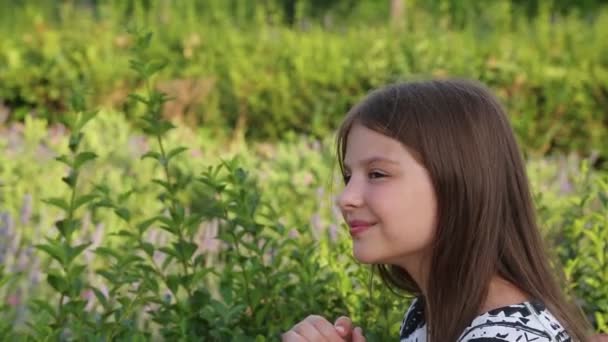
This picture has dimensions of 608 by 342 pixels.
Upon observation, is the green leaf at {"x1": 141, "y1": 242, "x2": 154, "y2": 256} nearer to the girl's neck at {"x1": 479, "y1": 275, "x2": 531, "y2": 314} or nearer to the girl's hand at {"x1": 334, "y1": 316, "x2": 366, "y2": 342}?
the girl's hand at {"x1": 334, "y1": 316, "x2": 366, "y2": 342}

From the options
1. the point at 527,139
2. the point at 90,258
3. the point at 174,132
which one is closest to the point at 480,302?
the point at 90,258

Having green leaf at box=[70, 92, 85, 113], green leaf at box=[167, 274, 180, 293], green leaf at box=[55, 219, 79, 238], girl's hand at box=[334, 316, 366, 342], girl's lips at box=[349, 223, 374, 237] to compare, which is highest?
green leaf at box=[70, 92, 85, 113]

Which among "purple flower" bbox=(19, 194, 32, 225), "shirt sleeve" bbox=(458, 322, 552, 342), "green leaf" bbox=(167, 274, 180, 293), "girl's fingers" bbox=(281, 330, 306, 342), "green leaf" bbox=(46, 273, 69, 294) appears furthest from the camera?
"purple flower" bbox=(19, 194, 32, 225)

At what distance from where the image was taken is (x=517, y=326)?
1666 millimetres

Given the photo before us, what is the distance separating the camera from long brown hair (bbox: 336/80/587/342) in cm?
178

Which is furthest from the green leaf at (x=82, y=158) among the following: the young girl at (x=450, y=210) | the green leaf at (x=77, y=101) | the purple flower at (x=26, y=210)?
the purple flower at (x=26, y=210)

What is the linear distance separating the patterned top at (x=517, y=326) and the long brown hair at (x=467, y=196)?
51mm

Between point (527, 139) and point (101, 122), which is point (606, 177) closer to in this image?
point (101, 122)

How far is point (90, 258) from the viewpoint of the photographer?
389cm

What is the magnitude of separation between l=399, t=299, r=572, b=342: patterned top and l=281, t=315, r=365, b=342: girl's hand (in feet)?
0.90

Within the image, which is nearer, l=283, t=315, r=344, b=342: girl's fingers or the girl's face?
the girl's face

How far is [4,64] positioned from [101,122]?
1729 millimetres

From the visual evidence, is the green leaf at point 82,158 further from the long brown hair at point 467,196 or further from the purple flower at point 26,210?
the purple flower at point 26,210

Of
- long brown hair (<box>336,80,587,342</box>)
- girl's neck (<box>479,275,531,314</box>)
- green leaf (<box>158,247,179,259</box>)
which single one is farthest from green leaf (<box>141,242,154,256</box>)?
girl's neck (<box>479,275,531,314</box>)
